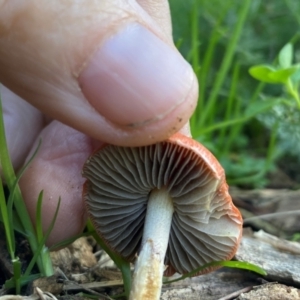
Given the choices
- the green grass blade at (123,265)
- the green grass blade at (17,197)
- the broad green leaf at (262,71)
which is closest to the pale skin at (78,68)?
the green grass blade at (17,197)

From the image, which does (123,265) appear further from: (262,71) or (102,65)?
(262,71)

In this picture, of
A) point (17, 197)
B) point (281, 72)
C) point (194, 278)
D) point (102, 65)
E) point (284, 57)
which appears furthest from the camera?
point (284, 57)

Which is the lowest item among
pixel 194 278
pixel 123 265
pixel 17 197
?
pixel 194 278

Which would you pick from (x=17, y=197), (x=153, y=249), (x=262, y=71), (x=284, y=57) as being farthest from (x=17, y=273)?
(x=284, y=57)

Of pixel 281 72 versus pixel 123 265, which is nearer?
pixel 123 265

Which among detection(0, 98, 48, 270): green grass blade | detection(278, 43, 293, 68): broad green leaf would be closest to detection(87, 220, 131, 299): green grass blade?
detection(0, 98, 48, 270): green grass blade

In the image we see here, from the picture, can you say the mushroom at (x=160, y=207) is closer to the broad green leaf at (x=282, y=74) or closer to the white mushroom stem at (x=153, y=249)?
the white mushroom stem at (x=153, y=249)

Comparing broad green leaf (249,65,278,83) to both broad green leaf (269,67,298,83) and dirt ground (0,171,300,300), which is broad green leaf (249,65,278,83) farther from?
dirt ground (0,171,300,300)
